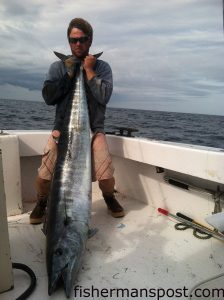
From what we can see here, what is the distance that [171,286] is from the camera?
2232mm

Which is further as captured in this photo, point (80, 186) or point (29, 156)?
point (29, 156)

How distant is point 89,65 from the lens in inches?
127

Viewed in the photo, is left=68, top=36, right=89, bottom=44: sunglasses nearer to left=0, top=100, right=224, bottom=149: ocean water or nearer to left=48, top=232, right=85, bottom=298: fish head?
left=0, top=100, right=224, bottom=149: ocean water

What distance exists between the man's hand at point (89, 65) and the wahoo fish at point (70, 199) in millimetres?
63

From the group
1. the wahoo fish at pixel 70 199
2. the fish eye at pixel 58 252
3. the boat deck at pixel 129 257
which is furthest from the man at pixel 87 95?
the fish eye at pixel 58 252

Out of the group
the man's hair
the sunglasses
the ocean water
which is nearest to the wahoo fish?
the sunglasses

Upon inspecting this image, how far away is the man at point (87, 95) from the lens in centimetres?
318

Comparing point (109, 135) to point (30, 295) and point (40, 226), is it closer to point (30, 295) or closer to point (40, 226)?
point (40, 226)

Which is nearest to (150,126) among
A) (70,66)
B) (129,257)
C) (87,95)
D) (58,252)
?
(87,95)

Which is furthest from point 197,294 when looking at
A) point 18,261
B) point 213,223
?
point 18,261

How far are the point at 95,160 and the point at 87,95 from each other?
2.20 feet

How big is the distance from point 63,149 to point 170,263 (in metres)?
1.31

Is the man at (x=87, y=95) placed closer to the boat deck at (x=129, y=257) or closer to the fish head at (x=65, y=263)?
the boat deck at (x=129, y=257)

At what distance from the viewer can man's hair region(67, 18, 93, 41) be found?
3256 mm
